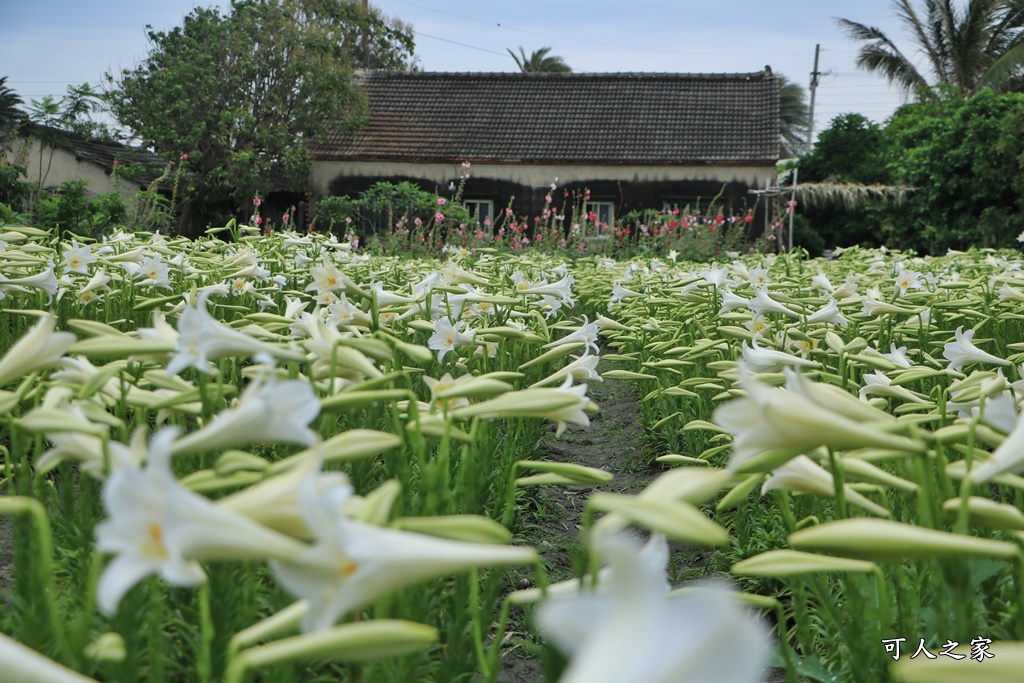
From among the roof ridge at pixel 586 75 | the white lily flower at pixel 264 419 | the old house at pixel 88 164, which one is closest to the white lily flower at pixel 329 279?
the white lily flower at pixel 264 419

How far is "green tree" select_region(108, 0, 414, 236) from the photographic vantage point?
21844 mm

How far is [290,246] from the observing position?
5902 millimetres

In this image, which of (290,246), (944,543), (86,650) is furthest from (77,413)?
(290,246)

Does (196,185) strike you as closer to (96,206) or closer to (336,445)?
(96,206)

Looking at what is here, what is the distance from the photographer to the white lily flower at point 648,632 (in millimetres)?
543

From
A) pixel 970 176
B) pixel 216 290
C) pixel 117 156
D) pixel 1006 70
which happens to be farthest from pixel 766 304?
pixel 1006 70

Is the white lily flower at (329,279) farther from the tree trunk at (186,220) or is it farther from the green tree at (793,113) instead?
the green tree at (793,113)

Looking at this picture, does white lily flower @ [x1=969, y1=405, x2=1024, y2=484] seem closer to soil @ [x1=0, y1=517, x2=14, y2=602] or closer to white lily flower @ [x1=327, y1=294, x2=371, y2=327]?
white lily flower @ [x1=327, y1=294, x2=371, y2=327]

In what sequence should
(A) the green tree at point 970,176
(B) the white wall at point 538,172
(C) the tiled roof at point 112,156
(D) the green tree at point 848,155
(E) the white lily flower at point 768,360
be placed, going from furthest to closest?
(D) the green tree at point 848,155, (B) the white wall at point 538,172, (C) the tiled roof at point 112,156, (A) the green tree at point 970,176, (E) the white lily flower at point 768,360

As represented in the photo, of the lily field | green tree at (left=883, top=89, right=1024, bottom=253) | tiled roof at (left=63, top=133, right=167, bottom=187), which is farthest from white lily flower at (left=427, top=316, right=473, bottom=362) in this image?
tiled roof at (left=63, top=133, right=167, bottom=187)

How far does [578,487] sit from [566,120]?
22021mm

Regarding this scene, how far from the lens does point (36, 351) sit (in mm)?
1453

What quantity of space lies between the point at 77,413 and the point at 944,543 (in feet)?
3.80

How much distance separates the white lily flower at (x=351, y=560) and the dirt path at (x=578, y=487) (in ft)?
4.52
